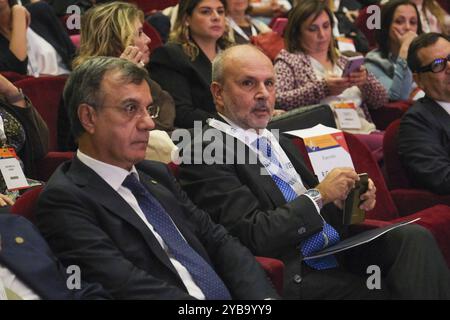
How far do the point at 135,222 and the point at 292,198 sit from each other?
0.78 meters

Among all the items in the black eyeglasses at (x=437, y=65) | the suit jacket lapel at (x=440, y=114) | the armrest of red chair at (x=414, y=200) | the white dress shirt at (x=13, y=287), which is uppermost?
the black eyeglasses at (x=437, y=65)

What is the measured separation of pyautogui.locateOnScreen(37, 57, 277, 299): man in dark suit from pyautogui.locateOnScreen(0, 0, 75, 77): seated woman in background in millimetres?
1859

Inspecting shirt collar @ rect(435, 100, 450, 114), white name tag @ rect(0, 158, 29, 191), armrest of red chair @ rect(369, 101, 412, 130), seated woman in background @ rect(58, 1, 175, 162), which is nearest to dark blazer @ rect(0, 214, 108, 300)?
white name tag @ rect(0, 158, 29, 191)

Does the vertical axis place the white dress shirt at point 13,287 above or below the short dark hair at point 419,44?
below

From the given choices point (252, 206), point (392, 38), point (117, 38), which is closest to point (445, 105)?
point (252, 206)

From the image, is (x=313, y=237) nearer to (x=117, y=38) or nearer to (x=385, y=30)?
(x=117, y=38)

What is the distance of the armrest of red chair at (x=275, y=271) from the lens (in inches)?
97.6

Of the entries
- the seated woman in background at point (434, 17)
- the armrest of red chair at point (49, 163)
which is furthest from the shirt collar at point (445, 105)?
the seated woman in background at point (434, 17)

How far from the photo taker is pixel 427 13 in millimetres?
6070

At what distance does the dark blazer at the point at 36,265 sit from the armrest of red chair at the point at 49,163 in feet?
3.72

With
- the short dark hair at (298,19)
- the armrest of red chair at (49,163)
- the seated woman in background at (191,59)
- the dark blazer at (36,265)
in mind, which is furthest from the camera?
the short dark hair at (298,19)

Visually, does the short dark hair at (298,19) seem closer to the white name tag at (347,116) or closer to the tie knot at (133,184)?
the white name tag at (347,116)

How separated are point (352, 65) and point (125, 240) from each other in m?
2.41
